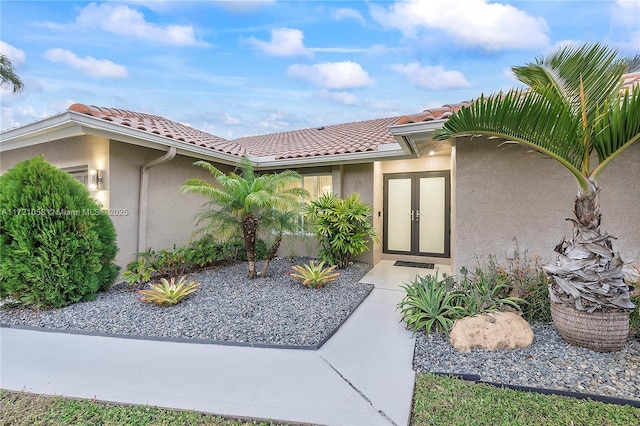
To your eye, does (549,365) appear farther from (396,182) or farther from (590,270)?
(396,182)

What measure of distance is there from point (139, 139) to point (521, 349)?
8.15m

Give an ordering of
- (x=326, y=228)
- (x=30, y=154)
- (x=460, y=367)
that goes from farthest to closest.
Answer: (x=30, y=154) < (x=326, y=228) < (x=460, y=367)

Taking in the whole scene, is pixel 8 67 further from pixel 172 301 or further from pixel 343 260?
pixel 343 260

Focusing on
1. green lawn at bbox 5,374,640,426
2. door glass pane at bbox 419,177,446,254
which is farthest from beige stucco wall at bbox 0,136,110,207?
door glass pane at bbox 419,177,446,254

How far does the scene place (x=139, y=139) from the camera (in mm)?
6285

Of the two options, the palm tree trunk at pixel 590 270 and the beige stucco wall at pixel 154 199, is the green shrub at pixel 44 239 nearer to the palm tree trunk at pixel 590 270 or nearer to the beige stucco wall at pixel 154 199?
the beige stucco wall at pixel 154 199

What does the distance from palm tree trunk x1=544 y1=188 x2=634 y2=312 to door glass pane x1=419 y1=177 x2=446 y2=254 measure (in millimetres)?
5765

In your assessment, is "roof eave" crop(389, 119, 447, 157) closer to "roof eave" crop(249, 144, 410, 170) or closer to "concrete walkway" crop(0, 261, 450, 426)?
"roof eave" crop(249, 144, 410, 170)

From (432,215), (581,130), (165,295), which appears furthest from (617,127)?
(165,295)

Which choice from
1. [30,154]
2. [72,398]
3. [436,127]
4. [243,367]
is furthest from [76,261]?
[436,127]

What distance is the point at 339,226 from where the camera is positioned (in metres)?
7.79

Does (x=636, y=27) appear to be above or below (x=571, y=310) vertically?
above

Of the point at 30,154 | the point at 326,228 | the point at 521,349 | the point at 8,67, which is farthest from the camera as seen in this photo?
the point at 8,67

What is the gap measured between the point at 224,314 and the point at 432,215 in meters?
7.64
